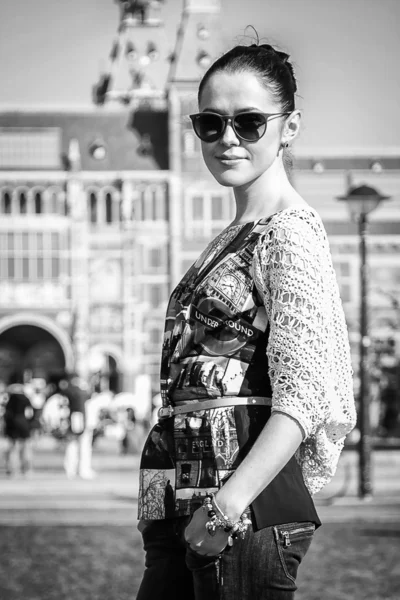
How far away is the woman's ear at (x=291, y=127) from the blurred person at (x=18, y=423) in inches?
524

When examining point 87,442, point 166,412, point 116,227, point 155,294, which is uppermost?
point 116,227

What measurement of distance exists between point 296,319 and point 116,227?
3550 cm

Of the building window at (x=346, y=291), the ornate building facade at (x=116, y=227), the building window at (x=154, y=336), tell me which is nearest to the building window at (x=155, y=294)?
the ornate building facade at (x=116, y=227)

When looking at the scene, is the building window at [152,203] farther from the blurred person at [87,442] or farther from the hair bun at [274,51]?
the hair bun at [274,51]

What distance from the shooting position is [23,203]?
3738 centimetres

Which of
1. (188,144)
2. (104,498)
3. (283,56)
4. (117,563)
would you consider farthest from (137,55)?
(283,56)

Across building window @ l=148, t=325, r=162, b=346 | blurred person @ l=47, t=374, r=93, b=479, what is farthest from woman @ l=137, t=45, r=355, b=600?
building window @ l=148, t=325, r=162, b=346

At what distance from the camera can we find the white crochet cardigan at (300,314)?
2.03 m

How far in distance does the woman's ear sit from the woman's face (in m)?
0.03

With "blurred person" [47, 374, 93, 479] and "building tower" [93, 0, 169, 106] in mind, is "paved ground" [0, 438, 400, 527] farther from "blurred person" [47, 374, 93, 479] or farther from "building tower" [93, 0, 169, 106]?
"building tower" [93, 0, 169, 106]

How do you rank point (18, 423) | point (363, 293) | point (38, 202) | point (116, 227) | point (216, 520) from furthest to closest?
point (38, 202), point (116, 227), point (18, 423), point (363, 293), point (216, 520)

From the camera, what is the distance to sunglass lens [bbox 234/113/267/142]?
7.23ft

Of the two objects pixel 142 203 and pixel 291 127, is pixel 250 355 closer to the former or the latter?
pixel 291 127

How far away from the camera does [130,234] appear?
3716cm
